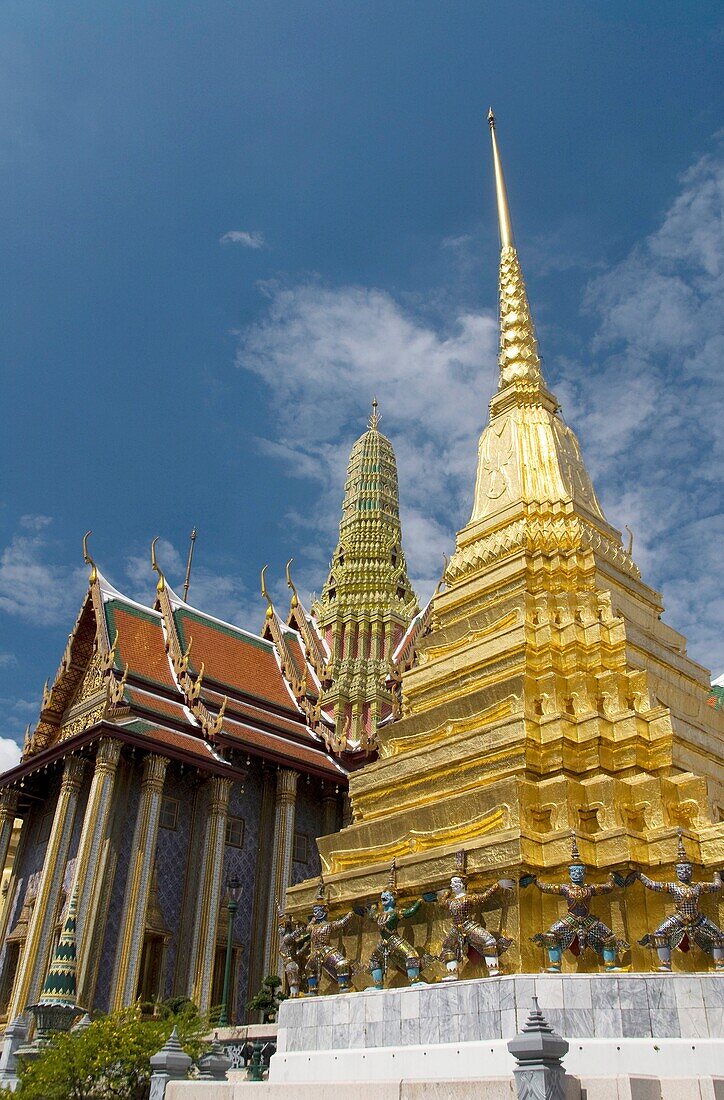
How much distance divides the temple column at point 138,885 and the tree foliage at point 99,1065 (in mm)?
6692

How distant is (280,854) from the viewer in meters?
23.4

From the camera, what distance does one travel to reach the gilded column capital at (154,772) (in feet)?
70.5

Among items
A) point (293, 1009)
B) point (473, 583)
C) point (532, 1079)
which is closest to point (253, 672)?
point (473, 583)

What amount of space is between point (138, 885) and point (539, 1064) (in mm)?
15118

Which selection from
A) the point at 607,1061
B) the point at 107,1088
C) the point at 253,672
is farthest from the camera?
the point at 253,672

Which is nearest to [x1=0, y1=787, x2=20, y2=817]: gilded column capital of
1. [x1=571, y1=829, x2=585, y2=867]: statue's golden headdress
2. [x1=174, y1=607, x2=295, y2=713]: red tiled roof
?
[x1=174, y1=607, x2=295, y2=713]: red tiled roof

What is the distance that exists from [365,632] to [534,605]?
16.6m

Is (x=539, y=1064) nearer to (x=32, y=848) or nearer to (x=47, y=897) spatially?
(x=47, y=897)

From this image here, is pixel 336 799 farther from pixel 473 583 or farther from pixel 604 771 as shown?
pixel 604 771

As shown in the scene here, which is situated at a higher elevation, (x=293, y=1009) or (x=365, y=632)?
(x=365, y=632)

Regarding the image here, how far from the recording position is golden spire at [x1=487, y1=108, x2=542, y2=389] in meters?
21.2

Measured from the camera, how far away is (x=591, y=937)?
10.6 m

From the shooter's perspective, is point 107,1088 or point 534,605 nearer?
point 107,1088

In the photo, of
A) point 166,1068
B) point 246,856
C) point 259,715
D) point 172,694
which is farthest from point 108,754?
point 166,1068
